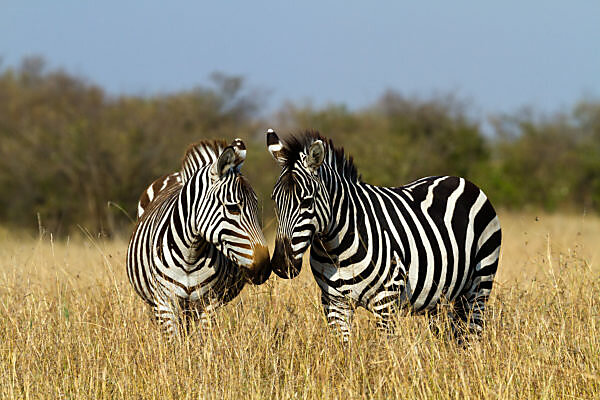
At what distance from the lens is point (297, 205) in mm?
4934

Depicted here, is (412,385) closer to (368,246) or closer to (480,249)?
(368,246)

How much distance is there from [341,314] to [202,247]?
1169mm

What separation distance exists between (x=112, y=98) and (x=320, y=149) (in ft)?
69.4

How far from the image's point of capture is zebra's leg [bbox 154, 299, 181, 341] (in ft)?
17.8

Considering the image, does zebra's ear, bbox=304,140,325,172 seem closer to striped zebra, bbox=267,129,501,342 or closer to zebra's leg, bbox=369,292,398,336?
striped zebra, bbox=267,129,501,342

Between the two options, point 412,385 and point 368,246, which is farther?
point 368,246

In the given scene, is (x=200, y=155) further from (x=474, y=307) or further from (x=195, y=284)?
(x=474, y=307)

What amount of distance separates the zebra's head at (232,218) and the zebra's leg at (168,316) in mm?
675

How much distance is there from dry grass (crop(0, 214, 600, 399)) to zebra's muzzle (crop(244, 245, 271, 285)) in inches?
17.4

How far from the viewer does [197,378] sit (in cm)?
465

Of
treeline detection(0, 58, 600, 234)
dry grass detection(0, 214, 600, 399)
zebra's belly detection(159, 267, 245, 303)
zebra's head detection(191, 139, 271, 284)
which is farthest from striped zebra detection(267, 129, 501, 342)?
treeline detection(0, 58, 600, 234)

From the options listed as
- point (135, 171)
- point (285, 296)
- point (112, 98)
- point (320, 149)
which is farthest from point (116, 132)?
point (320, 149)

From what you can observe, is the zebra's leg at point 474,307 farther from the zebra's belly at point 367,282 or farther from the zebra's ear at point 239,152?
the zebra's ear at point 239,152

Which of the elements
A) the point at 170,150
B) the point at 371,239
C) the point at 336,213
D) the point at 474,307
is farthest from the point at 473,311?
the point at 170,150
